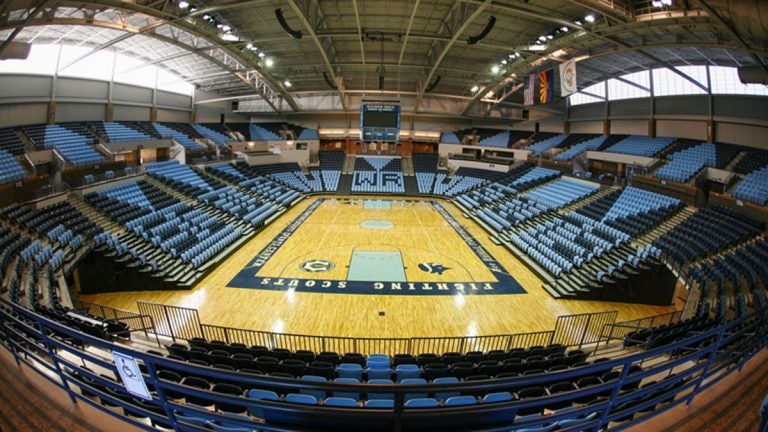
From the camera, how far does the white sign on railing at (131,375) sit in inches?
114

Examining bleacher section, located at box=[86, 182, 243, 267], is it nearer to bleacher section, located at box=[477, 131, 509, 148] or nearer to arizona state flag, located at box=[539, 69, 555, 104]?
arizona state flag, located at box=[539, 69, 555, 104]

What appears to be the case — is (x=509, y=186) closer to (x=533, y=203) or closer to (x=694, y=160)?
(x=533, y=203)

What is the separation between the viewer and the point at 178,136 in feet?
98.2

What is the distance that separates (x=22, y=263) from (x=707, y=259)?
72.3ft

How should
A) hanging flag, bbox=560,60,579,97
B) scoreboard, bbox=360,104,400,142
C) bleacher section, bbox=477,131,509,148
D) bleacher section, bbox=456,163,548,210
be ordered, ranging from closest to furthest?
hanging flag, bbox=560,60,579,97 < bleacher section, bbox=456,163,548,210 < scoreboard, bbox=360,104,400,142 < bleacher section, bbox=477,131,509,148

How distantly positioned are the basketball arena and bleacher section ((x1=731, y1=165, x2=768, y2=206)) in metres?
0.14

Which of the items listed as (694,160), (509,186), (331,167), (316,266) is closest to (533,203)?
(509,186)

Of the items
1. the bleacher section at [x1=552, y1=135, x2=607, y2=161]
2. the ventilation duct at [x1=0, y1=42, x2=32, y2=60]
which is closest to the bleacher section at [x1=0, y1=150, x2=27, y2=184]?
the ventilation duct at [x1=0, y1=42, x2=32, y2=60]

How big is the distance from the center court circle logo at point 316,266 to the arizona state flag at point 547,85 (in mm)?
15278

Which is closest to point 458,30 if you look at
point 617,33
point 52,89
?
point 617,33

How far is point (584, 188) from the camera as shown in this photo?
24.0 m

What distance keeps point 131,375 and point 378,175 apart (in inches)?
1376

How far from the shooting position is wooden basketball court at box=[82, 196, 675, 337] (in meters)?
11.3

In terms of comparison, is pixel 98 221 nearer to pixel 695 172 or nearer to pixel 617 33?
pixel 617 33
